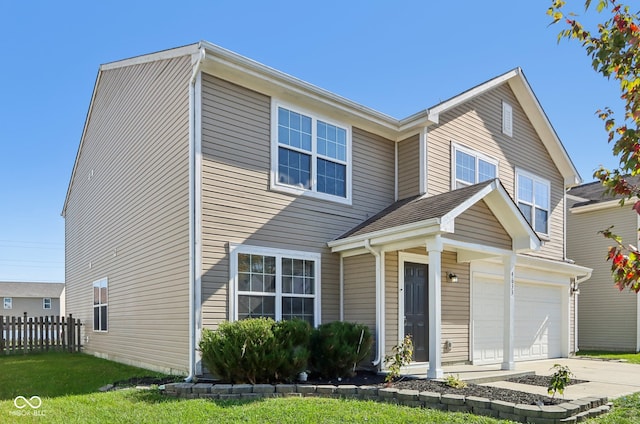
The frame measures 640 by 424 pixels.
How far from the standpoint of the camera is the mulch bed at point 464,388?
271 inches

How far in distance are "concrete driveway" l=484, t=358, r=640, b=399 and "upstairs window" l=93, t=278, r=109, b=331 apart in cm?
1029

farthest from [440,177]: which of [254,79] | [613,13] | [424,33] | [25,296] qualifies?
[25,296]

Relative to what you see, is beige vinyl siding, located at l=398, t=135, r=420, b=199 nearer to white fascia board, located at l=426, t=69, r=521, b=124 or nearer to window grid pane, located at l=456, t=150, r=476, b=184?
white fascia board, located at l=426, t=69, r=521, b=124

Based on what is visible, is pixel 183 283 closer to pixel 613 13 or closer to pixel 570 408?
pixel 570 408

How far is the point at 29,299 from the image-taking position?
141 feet

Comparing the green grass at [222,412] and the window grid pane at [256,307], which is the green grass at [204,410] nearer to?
the green grass at [222,412]

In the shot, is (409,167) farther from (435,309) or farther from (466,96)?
(435,309)

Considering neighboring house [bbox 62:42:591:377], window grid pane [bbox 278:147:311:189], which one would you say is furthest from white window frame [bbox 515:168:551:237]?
window grid pane [bbox 278:147:311:189]

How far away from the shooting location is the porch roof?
8.56 meters

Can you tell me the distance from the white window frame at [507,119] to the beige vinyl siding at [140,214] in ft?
30.5

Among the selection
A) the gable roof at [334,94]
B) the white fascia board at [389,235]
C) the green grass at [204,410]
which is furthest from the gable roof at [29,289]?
the white fascia board at [389,235]

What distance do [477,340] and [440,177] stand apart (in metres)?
4.07

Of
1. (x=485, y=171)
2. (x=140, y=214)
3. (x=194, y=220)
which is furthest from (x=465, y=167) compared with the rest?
(x=140, y=214)

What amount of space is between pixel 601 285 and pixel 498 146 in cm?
925
